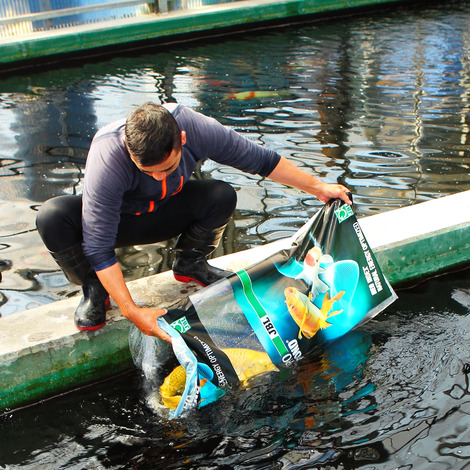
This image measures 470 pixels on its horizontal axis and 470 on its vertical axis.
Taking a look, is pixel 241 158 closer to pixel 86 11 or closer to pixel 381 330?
pixel 381 330

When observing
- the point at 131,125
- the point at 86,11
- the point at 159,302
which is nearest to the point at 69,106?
the point at 86,11

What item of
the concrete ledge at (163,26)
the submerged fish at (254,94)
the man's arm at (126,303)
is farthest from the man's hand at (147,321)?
the concrete ledge at (163,26)

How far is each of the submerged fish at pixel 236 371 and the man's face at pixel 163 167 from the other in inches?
31.2

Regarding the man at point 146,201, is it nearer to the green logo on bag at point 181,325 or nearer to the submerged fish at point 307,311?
the green logo on bag at point 181,325

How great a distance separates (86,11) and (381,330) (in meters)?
9.14

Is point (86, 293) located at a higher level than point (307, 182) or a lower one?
lower

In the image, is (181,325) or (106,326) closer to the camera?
(181,325)

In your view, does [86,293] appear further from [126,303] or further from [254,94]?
[254,94]

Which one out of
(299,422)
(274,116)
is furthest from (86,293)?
(274,116)

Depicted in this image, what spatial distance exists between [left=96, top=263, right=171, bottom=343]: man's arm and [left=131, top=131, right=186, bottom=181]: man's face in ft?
1.33

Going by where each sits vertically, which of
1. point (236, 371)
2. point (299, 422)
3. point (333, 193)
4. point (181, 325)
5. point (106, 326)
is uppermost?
point (333, 193)

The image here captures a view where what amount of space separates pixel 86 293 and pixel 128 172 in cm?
67

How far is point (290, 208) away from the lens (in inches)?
181

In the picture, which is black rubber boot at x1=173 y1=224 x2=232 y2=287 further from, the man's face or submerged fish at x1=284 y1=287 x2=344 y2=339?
the man's face
